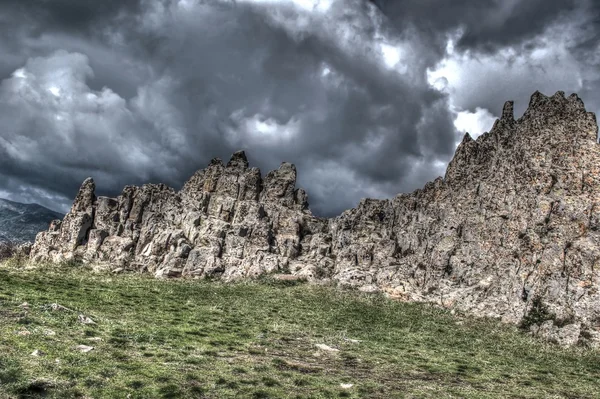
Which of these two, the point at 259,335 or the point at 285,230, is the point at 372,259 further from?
the point at 259,335

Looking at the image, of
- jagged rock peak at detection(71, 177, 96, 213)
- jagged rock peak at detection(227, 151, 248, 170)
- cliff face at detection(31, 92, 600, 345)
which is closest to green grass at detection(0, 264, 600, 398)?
cliff face at detection(31, 92, 600, 345)

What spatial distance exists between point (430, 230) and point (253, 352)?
51454 millimetres

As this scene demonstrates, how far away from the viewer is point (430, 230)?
71625 millimetres

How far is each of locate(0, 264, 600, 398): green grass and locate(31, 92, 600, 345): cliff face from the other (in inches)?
378

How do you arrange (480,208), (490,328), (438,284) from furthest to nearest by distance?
(480,208), (438,284), (490,328)

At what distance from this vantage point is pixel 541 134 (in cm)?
6456

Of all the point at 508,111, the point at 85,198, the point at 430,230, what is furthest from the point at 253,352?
the point at 85,198

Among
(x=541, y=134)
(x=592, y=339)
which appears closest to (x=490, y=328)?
(x=592, y=339)

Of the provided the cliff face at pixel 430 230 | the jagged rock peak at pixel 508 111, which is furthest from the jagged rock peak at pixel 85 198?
the jagged rock peak at pixel 508 111

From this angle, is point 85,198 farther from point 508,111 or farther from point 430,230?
point 508,111

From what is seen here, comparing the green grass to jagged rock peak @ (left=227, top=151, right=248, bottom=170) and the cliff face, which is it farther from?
jagged rock peak @ (left=227, top=151, right=248, bottom=170)

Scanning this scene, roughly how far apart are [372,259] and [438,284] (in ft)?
47.7

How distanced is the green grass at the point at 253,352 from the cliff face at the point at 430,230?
960cm

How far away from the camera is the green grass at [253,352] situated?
18.6 meters
